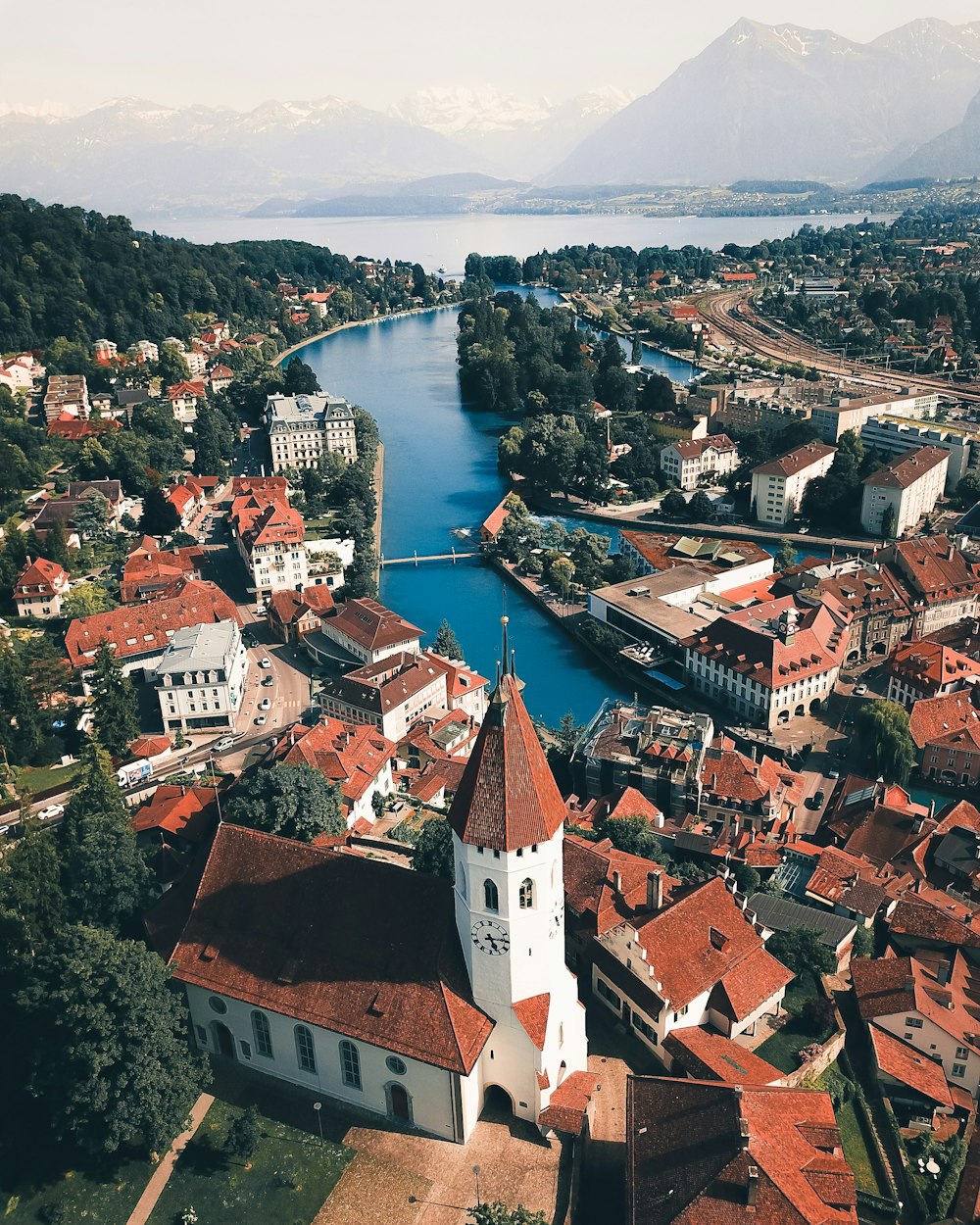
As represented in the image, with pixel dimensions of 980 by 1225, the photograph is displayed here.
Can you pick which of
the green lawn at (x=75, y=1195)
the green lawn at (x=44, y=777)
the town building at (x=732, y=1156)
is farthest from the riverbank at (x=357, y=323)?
the town building at (x=732, y=1156)

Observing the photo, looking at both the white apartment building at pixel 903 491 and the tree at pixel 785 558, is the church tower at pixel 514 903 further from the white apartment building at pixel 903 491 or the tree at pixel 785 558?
the white apartment building at pixel 903 491

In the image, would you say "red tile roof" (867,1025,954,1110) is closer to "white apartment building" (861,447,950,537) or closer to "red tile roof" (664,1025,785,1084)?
"red tile roof" (664,1025,785,1084)

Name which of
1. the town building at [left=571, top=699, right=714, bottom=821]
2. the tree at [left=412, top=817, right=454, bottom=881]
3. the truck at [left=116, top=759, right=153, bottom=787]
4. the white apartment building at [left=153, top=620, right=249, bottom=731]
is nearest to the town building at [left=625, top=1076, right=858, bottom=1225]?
the tree at [left=412, top=817, right=454, bottom=881]

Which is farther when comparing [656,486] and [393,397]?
[393,397]

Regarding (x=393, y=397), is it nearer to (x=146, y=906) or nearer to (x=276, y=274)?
(x=276, y=274)

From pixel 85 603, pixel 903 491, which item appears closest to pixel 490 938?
pixel 85 603

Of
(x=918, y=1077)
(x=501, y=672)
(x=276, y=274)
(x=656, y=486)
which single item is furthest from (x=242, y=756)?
(x=276, y=274)

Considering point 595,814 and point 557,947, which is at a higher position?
point 557,947

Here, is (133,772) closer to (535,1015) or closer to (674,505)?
(535,1015)
